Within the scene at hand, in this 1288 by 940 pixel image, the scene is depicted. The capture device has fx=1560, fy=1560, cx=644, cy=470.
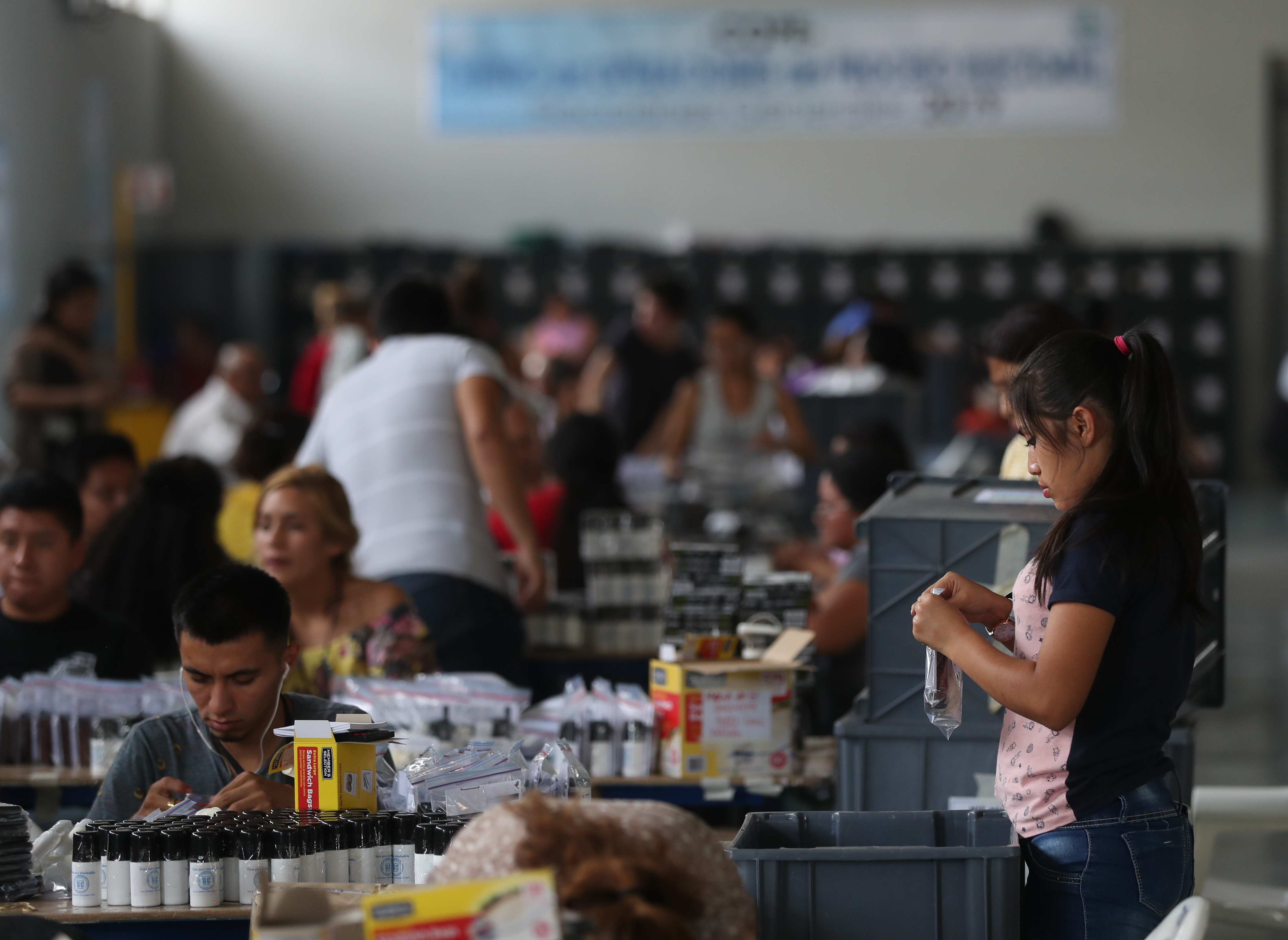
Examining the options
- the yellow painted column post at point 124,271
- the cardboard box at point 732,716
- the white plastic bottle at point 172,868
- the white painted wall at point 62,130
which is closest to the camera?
the white plastic bottle at point 172,868

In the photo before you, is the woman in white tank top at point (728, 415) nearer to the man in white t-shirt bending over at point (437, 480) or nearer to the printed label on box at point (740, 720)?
the man in white t-shirt bending over at point (437, 480)

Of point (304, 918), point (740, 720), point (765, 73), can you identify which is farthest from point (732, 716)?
point (765, 73)

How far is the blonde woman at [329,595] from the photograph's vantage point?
3.40 meters

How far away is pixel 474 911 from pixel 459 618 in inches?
92.0

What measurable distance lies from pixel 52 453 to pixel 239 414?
132 centimetres

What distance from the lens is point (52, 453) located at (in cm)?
687

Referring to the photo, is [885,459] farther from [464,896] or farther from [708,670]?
[464,896]

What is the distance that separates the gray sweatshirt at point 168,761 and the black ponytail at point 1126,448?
119cm

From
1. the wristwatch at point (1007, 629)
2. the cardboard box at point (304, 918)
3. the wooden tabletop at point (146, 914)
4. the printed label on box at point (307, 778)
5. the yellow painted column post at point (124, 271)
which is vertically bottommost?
the wooden tabletop at point (146, 914)

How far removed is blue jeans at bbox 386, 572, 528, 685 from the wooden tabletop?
1686mm

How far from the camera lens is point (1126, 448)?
6.97 feet

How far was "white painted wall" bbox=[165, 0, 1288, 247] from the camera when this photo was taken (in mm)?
14211

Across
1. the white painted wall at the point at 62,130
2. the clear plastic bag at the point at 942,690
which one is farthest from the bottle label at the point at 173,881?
the white painted wall at the point at 62,130

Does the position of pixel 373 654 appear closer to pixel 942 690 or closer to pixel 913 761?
pixel 913 761
